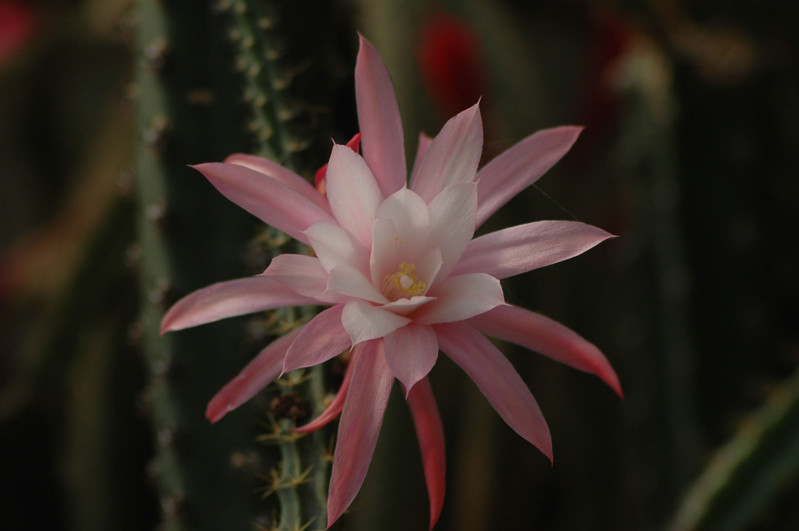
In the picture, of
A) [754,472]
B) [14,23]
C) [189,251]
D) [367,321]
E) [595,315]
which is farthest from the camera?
[14,23]

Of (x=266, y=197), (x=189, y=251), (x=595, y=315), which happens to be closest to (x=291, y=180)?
(x=266, y=197)

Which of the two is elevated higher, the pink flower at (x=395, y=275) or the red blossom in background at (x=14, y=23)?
the red blossom in background at (x=14, y=23)

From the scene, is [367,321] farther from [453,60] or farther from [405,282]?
[453,60]

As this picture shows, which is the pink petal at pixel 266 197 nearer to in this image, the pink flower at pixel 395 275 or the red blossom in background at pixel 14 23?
the pink flower at pixel 395 275

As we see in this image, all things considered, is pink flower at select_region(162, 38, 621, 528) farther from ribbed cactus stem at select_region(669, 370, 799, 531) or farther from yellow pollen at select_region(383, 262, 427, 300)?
ribbed cactus stem at select_region(669, 370, 799, 531)

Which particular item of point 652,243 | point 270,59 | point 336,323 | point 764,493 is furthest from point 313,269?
point 652,243

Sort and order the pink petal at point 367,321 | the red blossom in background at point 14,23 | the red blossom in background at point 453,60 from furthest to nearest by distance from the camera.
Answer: the red blossom in background at point 14,23 → the red blossom in background at point 453,60 → the pink petal at point 367,321

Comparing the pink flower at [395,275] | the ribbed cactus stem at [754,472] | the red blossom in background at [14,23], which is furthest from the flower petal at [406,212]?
the red blossom in background at [14,23]
